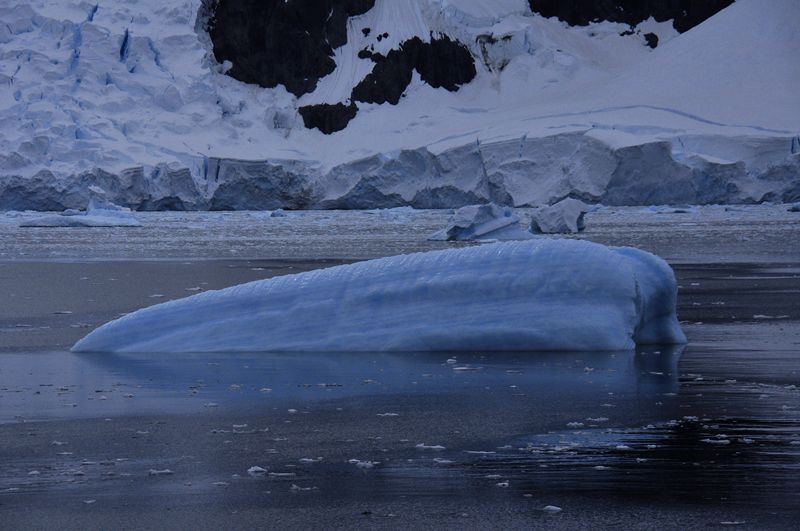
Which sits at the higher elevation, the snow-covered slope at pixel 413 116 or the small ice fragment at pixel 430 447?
the snow-covered slope at pixel 413 116

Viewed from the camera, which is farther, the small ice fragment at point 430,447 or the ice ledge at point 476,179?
the ice ledge at point 476,179

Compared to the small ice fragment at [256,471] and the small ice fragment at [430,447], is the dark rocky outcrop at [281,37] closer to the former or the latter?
the small ice fragment at [430,447]

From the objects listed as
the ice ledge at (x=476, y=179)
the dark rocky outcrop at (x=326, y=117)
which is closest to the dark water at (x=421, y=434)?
the ice ledge at (x=476, y=179)

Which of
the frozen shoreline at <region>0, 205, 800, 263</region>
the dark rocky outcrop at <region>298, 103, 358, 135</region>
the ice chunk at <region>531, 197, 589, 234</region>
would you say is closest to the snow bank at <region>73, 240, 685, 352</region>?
the frozen shoreline at <region>0, 205, 800, 263</region>

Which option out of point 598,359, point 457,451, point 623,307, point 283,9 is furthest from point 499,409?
point 283,9

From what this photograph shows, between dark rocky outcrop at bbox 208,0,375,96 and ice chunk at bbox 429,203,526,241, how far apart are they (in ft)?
108

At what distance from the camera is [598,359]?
22.9 feet

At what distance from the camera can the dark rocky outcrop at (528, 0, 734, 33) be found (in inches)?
2429

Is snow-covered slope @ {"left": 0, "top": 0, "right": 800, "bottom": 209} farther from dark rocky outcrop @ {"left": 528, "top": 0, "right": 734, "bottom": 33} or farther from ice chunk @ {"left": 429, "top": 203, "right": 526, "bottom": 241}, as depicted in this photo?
ice chunk @ {"left": 429, "top": 203, "right": 526, "bottom": 241}

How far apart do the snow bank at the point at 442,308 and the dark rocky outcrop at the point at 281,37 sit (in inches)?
1918

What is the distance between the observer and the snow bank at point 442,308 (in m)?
7.39

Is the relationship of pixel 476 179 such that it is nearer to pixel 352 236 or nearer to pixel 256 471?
pixel 352 236

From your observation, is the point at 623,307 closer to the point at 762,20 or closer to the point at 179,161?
the point at 179,161

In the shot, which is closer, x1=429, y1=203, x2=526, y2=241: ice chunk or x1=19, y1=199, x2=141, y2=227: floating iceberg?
x1=429, y1=203, x2=526, y2=241: ice chunk
